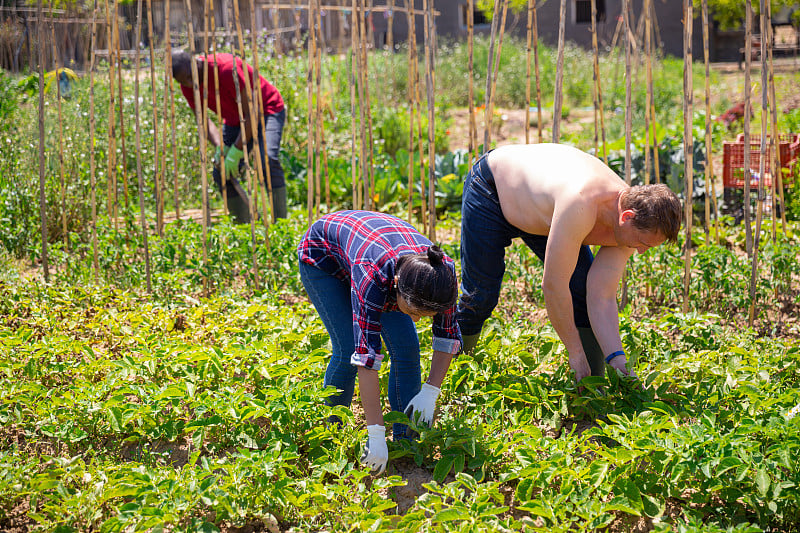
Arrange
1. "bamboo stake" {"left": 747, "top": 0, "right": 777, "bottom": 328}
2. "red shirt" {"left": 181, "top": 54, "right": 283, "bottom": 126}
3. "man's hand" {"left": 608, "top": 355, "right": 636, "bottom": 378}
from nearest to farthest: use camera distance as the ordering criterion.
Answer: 1. "man's hand" {"left": 608, "top": 355, "right": 636, "bottom": 378}
2. "bamboo stake" {"left": 747, "top": 0, "right": 777, "bottom": 328}
3. "red shirt" {"left": 181, "top": 54, "right": 283, "bottom": 126}

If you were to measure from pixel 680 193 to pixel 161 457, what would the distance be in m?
4.35

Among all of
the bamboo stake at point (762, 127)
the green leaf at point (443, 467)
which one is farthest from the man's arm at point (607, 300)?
the bamboo stake at point (762, 127)

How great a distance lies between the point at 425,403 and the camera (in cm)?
230

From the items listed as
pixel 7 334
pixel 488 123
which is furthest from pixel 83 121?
pixel 488 123

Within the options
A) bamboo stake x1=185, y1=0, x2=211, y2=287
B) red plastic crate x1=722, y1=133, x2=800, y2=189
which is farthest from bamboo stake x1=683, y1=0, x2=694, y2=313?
bamboo stake x1=185, y1=0, x2=211, y2=287

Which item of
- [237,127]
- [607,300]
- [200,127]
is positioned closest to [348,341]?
[607,300]

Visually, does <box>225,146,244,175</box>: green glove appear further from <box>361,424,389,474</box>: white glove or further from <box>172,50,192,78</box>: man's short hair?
<box>361,424,389,474</box>: white glove

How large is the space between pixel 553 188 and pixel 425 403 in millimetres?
802

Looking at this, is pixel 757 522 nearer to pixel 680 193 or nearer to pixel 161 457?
pixel 161 457

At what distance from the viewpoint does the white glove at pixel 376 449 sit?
2.16 meters

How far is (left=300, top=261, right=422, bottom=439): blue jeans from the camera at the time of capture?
7.54 ft

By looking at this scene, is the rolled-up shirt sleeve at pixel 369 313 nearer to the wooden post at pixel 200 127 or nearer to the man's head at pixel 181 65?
the wooden post at pixel 200 127

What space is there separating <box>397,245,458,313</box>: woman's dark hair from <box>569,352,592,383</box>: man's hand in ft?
2.43

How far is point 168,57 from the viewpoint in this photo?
4062mm
